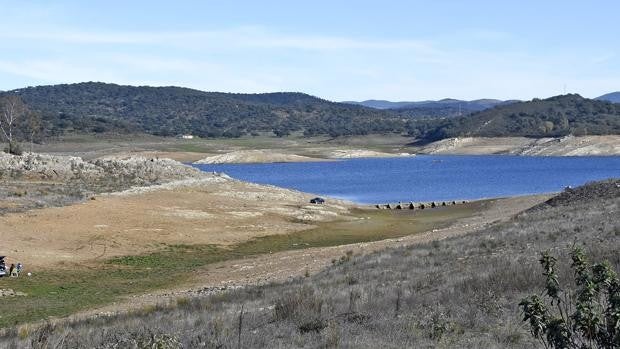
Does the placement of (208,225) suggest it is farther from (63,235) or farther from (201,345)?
(201,345)

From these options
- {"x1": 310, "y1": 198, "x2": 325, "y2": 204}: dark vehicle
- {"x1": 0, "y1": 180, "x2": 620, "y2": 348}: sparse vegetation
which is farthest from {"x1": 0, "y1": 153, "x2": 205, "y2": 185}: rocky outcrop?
{"x1": 0, "y1": 180, "x2": 620, "y2": 348}: sparse vegetation

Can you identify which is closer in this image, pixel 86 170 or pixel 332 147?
pixel 86 170

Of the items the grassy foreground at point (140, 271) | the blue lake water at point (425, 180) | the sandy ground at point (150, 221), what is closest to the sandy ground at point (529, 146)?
the blue lake water at point (425, 180)

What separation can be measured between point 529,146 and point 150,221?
146 m

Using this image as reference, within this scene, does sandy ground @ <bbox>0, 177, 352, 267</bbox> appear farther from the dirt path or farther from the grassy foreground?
the dirt path

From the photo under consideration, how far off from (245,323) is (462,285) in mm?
4251

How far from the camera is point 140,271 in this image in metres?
29.8

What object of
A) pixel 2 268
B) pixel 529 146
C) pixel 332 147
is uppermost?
pixel 2 268

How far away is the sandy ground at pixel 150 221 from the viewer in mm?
33156

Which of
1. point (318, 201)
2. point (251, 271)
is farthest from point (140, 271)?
point (318, 201)

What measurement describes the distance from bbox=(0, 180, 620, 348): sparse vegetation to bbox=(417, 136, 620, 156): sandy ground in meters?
149

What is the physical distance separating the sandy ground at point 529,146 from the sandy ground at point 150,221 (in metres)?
115

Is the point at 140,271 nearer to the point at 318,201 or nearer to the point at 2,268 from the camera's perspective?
the point at 2,268

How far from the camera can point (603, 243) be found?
669 inches
